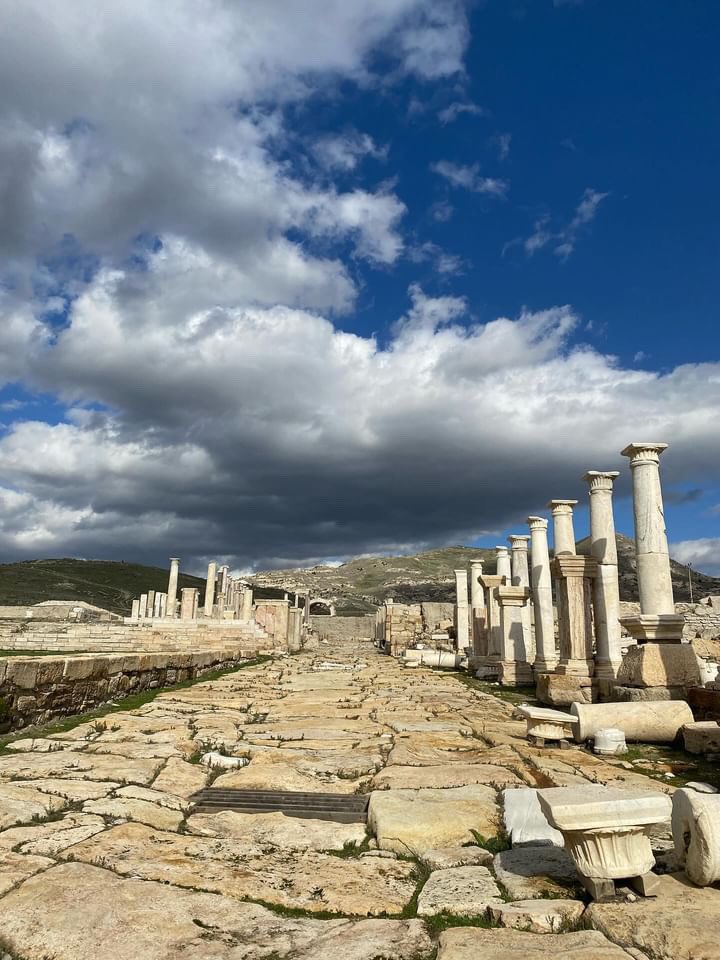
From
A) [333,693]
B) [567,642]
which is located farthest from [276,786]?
[567,642]

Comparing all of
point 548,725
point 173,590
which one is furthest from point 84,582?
point 548,725

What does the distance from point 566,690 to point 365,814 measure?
8178 millimetres

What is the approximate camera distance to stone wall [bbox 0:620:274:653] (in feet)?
62.4

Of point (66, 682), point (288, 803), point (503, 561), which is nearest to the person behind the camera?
point (288, 803)

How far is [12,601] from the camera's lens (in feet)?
186

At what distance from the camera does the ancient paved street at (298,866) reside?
8.54ft

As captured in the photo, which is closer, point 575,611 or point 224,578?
point 575,611

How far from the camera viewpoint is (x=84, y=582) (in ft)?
288

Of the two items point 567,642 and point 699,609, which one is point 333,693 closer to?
point 567,642

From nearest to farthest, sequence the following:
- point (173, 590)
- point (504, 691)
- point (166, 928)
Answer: point (166, 928)
point (504, 691)
point (173, 590)

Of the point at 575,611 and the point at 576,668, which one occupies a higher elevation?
the point at 575,611

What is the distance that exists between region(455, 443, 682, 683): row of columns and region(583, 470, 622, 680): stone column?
0.02 metres

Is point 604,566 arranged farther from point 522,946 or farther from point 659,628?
point 522,946

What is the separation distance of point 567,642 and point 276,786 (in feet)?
29.0
